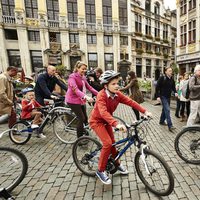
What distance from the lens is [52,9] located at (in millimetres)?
23562

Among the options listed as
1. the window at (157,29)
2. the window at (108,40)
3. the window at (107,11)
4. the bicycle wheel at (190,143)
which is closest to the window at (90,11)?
the window at (107,11)

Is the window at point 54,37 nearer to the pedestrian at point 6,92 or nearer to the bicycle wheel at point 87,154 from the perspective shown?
the pedestrian at point 6,92

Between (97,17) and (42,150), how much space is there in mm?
25454

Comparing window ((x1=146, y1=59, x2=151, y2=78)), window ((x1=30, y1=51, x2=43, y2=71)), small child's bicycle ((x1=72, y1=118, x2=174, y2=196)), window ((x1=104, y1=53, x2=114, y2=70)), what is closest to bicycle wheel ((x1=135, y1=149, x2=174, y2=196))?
small child's bicycle ((x1=72, y1=118, x2=174, y2=196))

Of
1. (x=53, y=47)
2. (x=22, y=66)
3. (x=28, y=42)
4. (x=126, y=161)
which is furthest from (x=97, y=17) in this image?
(x=126, y=161)

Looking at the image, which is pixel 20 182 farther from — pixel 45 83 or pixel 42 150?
pixel 45 83

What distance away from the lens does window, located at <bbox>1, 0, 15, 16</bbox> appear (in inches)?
854

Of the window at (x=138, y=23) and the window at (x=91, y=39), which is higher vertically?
the window at (x=138, y=23)

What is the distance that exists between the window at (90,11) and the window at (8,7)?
401 inches

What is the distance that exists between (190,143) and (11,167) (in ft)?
10.7

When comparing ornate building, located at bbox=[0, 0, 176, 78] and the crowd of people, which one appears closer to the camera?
the crowd of people

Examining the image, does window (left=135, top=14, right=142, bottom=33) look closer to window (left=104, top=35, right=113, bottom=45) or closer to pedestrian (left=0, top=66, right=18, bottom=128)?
window (left=104, top=35, right=113, bottom=45)

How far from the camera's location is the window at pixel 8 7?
854 inches

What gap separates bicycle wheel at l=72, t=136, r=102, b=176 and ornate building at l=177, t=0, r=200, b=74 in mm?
19304
